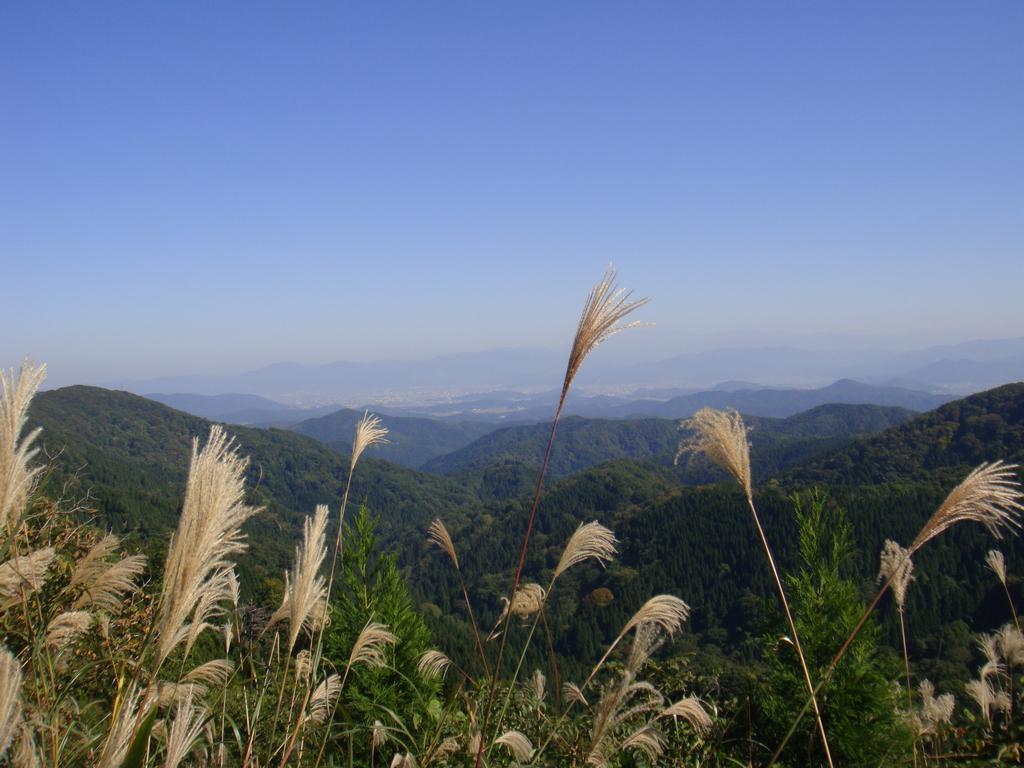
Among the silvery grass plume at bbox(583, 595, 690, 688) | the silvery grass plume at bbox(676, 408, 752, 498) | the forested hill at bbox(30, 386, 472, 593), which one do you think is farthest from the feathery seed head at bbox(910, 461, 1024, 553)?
the forested hill at bbox(30, 386, 472, 593)

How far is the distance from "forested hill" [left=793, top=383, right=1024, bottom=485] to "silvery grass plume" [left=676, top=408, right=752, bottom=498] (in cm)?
9103

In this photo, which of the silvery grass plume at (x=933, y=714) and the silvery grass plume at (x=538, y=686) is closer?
the silvery grass plume at (x=538, y=686)

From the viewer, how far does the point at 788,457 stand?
13050 centimetres

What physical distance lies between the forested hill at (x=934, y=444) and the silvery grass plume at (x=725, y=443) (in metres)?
91.0

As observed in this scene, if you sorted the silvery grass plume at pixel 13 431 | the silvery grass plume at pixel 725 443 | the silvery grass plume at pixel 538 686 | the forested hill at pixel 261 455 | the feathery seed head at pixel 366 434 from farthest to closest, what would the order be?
the forested hill at pixel 261 455
the silvery grass plume at pixel 538 686
the feathery seed head at pixel 366 434
the silvery grass plume at pixel 725 443
the silvery grass plume at pixel 13 431

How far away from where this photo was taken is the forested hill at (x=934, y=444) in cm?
8244

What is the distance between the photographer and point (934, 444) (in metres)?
89.2

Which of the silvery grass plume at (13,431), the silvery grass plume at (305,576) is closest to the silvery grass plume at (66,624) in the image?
the silvery grass plume at (305,576)

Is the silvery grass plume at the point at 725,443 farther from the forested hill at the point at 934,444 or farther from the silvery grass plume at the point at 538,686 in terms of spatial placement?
A: the forested hill at the point at 934,444

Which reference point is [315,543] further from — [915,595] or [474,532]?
[474,532]

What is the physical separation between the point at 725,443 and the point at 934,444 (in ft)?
347

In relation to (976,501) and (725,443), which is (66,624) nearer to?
(725,443)

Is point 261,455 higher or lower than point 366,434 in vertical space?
lower

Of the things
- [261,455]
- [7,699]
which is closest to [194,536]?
[7,699]
